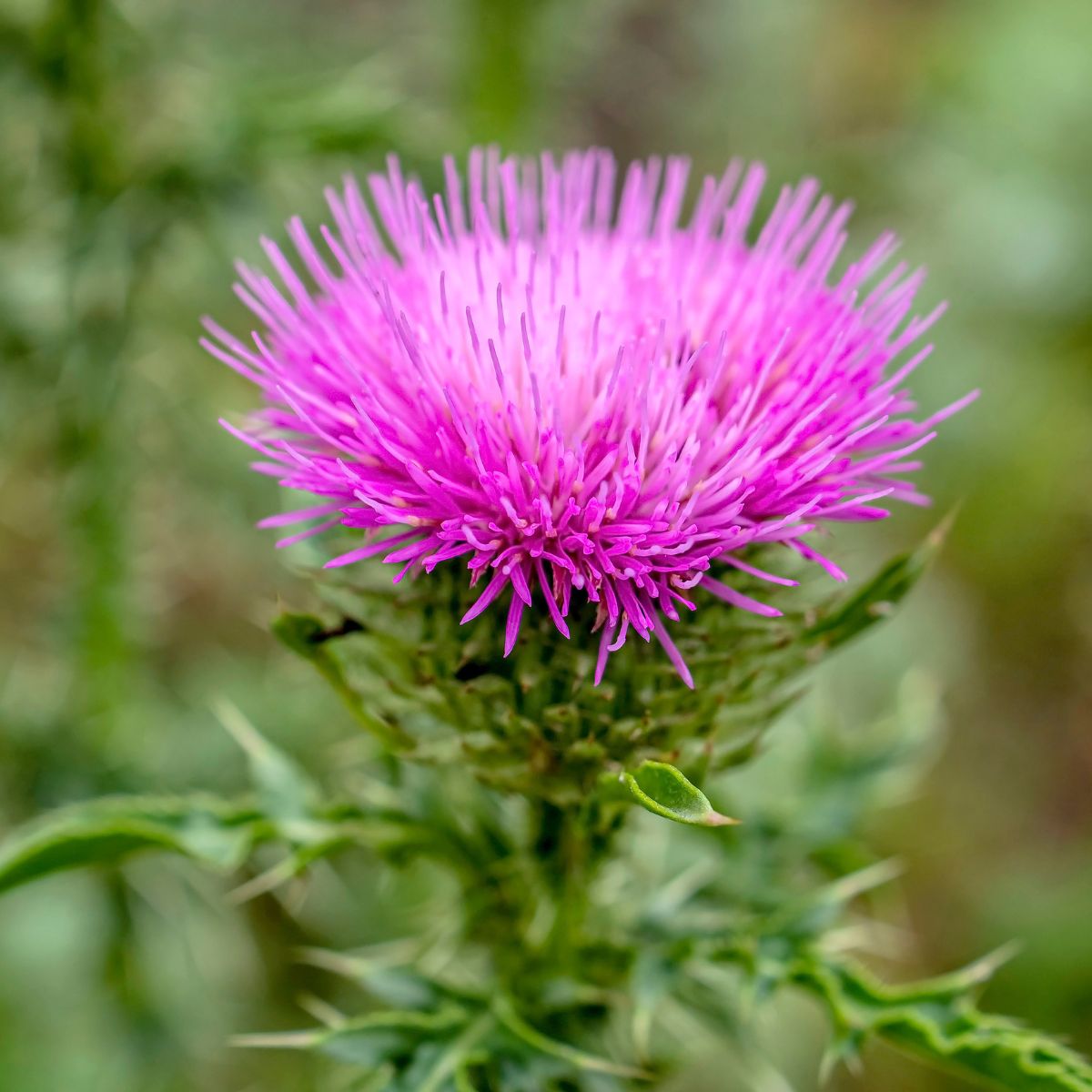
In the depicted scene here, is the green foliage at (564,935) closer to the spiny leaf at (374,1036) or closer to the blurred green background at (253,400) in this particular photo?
the spiny leaf at (374,1036)

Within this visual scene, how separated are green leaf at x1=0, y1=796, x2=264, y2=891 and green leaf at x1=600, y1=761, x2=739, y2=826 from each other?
868mm

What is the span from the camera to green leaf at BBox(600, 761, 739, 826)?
1562 millimetres

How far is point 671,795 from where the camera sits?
1.62 metres

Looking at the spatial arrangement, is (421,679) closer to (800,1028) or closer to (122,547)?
(122,547)

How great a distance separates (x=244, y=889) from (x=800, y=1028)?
2451 millimetres

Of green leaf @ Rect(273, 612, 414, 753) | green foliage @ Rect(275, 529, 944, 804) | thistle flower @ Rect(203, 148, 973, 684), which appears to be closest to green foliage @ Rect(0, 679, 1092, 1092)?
green foliage @ Rect(275, 529, 944, 804)

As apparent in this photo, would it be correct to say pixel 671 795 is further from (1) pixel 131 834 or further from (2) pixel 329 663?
(1) pixel 131 834

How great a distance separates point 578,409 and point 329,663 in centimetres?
59

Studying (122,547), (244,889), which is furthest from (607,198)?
(122,547)

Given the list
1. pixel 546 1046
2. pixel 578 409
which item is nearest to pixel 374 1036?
pixel 546 1046

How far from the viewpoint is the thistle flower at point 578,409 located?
6.14 feet

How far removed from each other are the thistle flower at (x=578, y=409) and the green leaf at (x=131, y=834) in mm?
593

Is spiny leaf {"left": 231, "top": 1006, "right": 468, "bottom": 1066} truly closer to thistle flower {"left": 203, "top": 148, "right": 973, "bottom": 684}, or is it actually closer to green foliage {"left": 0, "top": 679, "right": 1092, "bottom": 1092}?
green foliage {"left": 0, "top": 679, "right": 1092, "bottom": 1092}

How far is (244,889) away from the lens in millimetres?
2293
